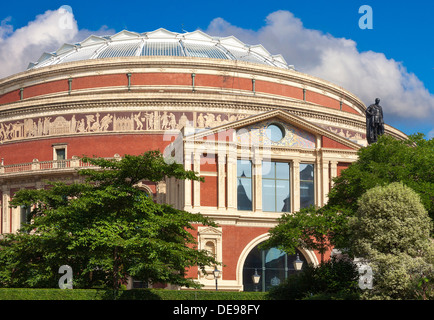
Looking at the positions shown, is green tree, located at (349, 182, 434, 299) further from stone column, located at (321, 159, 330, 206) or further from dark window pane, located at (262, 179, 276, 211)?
stone column, located at (321, 159, 330, 206)

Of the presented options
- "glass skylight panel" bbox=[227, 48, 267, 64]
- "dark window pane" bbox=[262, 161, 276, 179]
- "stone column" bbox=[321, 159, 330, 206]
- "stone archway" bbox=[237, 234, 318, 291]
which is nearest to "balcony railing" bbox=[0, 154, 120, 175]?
"dark window pane" bbox=[262, 161, 276, 179]

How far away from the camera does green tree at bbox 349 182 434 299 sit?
2959cm

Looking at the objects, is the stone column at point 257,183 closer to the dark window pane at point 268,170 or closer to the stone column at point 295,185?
the dark window pane at point 268,170

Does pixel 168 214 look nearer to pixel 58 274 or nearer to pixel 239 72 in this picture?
pixel 58 274

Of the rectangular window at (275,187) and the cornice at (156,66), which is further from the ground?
the cornice at (156,66)

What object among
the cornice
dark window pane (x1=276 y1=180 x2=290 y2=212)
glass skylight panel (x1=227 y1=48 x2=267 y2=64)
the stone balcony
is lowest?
dark window pane (x1=276 y1=180 x2=290 y2=212)

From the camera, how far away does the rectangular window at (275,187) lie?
49375 millimetres

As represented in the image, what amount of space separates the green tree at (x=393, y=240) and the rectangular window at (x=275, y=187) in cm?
1647

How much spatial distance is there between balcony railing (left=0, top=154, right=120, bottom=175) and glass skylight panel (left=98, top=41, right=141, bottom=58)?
1317 centimetres

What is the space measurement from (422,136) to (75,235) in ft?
61.8

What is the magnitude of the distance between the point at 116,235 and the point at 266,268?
53.6 feet

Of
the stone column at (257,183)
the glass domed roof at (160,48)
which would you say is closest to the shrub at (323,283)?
the stone column at (257,183)

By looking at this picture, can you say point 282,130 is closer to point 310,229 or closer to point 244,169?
point 244,169

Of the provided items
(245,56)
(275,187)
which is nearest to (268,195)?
(275,187)
